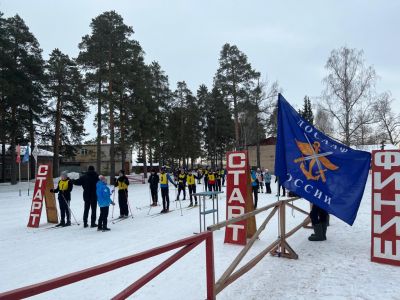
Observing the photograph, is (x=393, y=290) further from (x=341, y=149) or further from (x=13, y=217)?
(x=13, y=217)

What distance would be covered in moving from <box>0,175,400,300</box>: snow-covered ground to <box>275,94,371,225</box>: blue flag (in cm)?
117

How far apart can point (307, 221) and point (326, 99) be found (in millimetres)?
28157

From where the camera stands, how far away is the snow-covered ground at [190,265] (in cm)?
505

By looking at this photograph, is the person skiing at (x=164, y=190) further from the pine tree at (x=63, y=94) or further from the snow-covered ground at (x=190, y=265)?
the pine tree at (x=63, y=94)

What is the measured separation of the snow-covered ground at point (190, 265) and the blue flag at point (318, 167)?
3.83 ft

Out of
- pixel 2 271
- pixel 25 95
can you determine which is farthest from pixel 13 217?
pixel 25 95

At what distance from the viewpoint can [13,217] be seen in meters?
14.0

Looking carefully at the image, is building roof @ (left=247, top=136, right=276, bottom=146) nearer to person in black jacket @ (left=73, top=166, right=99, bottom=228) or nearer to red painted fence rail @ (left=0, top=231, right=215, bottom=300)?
person in black jacket @ (left=73, top=166, right=99, bottom=228)

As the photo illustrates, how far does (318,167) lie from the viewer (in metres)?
6.88

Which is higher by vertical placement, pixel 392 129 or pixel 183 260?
pixel 392 129

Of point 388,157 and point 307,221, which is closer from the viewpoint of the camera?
point 388,157

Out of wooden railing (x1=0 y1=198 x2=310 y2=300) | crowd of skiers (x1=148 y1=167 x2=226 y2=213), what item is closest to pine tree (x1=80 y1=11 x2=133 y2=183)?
crowd of skiers (x1=148 y1=167 x2=226 y2=213)

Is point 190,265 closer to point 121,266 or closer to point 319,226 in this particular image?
point 319,226

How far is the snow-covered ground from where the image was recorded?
5055 mm
